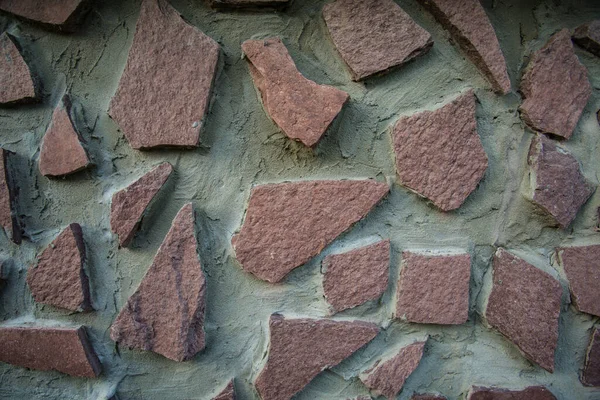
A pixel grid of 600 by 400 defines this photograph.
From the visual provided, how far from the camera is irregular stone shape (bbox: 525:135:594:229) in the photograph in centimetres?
53

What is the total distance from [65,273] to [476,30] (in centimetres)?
60

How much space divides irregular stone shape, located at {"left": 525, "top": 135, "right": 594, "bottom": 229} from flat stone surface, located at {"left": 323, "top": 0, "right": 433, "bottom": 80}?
20cm

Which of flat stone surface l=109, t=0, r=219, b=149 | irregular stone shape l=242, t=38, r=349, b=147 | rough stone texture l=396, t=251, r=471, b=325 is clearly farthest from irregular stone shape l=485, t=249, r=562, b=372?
flat stone surface l=109, t=0, r=219, b=149

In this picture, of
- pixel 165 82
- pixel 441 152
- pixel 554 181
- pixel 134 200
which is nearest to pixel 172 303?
pixel 134 200

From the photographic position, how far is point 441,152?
528 millimetres

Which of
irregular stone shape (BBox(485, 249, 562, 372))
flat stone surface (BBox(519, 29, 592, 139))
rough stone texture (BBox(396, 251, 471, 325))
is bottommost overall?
irregular stone shape (BBox(485, 249, 562, 372))

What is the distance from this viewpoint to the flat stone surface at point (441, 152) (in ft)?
1.73

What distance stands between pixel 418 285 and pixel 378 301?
54mm

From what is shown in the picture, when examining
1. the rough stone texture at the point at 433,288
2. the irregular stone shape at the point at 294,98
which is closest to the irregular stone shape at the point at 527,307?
the rough stone texture at the point at 433,288

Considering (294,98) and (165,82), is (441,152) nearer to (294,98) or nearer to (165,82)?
(294,98)

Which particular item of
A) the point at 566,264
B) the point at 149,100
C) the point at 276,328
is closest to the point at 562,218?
the point at 566,264

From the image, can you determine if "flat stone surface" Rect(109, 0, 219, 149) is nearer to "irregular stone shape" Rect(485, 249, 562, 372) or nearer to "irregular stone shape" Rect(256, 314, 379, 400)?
"irregular stone shape" Rect(256, 314, 379, 400)

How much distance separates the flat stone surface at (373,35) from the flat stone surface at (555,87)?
143 millimetres

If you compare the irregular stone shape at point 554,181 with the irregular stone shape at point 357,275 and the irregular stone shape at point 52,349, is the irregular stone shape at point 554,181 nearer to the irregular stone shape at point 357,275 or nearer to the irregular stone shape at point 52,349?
the irregular stone shape at point 357,275
